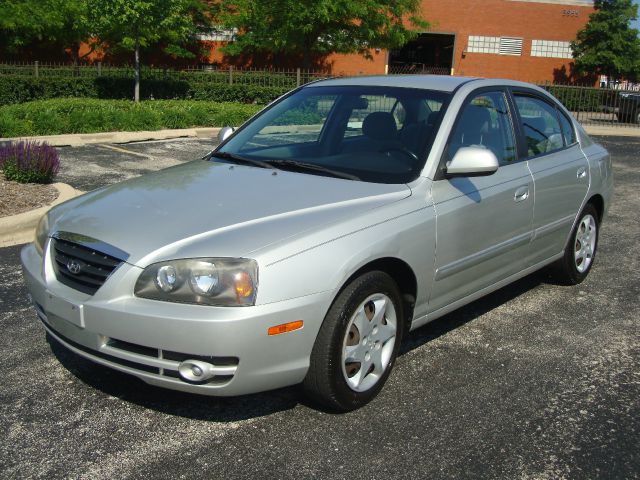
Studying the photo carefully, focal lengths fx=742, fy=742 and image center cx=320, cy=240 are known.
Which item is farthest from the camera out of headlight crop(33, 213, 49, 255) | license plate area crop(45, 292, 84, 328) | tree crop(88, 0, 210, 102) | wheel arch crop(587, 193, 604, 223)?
tree crop(88, 0, 210, 102)

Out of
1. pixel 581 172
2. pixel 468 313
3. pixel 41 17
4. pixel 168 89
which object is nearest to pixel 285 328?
pixel 468 313

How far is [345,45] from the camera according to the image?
31.1 m

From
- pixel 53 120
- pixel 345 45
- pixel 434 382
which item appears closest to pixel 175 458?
pixel 434 382

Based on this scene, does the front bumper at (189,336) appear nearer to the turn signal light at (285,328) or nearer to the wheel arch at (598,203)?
the turn signal light at (285,328)

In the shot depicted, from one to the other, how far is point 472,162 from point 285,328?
156 centimetres

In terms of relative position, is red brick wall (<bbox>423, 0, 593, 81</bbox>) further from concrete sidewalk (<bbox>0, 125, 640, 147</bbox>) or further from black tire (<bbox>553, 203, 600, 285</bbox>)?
black tire (<bbox>553, 203, 600, 285</bbox>)

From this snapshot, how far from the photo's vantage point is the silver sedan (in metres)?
3.30

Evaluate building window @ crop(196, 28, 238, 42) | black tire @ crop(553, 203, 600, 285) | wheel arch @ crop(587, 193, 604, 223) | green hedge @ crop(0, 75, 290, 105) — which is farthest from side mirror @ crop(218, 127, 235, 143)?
building window @ crop(196, 28, 238, 42)

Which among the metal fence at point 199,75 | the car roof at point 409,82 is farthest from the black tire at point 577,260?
the metal fence at point 199,75

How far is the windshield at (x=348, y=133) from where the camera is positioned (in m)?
4.39

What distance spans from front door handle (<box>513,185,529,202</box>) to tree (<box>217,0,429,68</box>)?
25.0 m

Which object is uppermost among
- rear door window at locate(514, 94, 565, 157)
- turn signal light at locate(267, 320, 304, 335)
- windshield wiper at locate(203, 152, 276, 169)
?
rear door window at locate(514, 94, 565, 157)

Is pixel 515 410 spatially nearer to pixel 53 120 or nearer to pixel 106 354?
pixel 106 354

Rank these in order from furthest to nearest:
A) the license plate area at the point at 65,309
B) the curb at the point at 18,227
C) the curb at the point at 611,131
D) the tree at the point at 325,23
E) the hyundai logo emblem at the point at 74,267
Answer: the tree at the point at 325,23, the curb at the point at 611,131, the curb at the point at 18,227, the hyundai logo emblem at the point at 74,267, the license plate area at the point at 65,309
